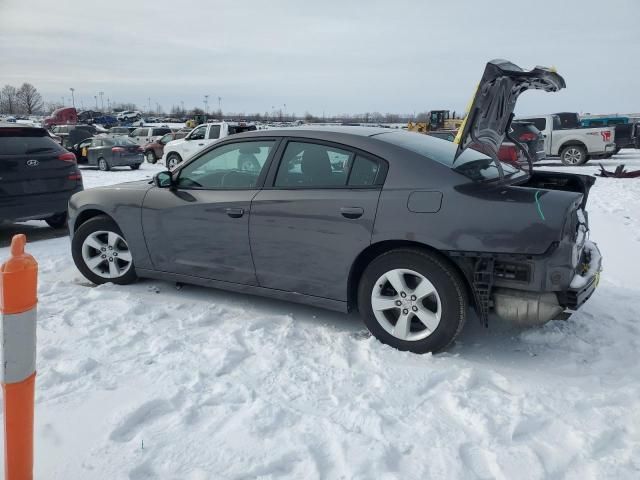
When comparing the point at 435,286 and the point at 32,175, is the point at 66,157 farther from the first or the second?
the point at 435,286

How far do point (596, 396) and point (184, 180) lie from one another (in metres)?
3.50

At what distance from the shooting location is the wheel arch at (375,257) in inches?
132

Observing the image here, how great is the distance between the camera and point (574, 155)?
17672 millimetres

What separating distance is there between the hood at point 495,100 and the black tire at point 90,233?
3.21 metres

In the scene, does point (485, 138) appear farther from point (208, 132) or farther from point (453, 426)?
point (208, 132)

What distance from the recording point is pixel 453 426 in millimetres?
2672

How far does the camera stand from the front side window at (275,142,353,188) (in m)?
3.74

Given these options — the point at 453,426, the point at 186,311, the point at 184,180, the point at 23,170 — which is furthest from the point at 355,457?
the point at 23,170

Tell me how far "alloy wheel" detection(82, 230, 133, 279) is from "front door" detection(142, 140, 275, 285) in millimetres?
442

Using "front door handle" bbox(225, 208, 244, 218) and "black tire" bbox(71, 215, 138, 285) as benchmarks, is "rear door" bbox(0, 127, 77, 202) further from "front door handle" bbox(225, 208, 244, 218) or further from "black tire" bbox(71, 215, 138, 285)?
"front door handle" bbox(225, 208, 244, 218)

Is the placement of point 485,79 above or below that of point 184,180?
above

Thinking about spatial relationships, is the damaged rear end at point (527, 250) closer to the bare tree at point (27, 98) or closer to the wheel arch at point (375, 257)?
the wheel arch at point (375, 257)

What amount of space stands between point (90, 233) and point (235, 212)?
1776mm

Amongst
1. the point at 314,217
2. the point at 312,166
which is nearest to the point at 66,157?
the point at 312,166
